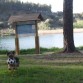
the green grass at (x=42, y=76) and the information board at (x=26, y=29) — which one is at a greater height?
the information board at (x=26, y=29)

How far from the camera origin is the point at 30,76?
30.3 ft

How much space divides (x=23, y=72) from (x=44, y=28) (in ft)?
161

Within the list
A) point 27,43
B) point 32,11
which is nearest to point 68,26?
point 27,43

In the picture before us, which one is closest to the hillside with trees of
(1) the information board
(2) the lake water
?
(2) the lake water

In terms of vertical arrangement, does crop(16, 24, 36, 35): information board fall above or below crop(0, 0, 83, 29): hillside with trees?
below

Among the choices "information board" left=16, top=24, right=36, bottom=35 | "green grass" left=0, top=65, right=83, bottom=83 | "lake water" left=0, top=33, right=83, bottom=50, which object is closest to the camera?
"green grass" left=0, top=65, right=83, bottom=83

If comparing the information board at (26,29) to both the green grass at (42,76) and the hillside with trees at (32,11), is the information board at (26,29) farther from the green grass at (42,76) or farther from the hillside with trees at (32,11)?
the hillside with trees at (32,11)

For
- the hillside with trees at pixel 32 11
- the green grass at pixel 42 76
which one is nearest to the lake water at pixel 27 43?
the green grass at pixel 42 76

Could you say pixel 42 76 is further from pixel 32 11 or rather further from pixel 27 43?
pixel 32 11

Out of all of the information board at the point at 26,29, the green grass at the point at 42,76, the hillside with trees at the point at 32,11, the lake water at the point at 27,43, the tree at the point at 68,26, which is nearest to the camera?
the green grass at the point at 42,76

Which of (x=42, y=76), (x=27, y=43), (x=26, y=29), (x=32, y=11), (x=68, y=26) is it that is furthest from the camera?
(x=32, y=11)

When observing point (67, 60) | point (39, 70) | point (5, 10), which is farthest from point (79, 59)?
point (5, 10)

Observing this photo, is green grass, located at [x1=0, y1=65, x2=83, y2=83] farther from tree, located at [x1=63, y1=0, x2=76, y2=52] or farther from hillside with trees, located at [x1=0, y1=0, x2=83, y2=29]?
hillside with trees, located at [x1=0, y1=0, x2=83, y2=29]

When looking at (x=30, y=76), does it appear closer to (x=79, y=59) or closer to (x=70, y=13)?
(x=79, y=59)
